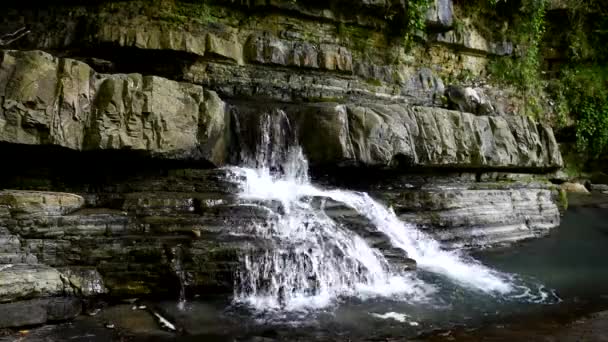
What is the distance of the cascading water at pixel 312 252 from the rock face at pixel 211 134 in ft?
0.56

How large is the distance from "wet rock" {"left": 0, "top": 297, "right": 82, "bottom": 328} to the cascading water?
1640 millimetres

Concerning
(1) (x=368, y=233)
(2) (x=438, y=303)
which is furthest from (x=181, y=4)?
(2) (x=438, y=303)

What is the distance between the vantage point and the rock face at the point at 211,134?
522 cm

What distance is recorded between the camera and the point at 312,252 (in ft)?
19.1

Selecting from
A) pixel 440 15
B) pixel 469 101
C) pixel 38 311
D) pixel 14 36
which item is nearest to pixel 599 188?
pixel 469 101

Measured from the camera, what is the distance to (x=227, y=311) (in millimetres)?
4957

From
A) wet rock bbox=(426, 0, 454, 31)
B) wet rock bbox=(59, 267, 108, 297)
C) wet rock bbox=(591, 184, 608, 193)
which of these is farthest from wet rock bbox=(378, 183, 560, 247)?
wet rock bbox=(59, 267, 108, 297)

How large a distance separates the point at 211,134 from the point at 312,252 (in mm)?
2151

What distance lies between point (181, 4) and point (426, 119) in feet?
16.1

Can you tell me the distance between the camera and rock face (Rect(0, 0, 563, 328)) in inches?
205

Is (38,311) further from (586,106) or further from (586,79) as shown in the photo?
(586,79)

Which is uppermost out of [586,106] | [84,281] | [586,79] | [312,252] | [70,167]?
[586,79]

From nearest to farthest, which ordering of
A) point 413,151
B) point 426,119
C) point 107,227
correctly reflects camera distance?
point 107,227 < point 413,151 < point 426,119

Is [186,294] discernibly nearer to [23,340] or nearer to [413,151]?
[23,340]
